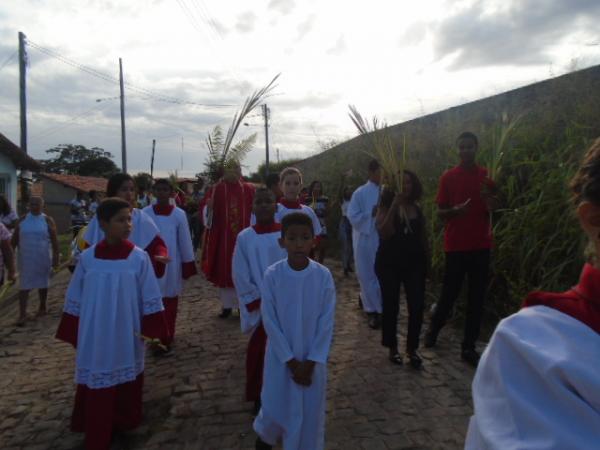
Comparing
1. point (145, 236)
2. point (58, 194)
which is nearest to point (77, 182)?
point (58, 194)

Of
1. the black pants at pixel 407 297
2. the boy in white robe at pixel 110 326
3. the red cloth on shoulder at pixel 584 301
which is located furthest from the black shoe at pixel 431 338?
the red cloth on shoulder at pixel 584 301

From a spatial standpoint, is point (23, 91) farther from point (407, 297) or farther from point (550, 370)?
point (550, 370)

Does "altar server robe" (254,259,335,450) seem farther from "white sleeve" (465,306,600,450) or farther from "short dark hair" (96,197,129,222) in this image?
"white sleeve" (465,306,600,450)

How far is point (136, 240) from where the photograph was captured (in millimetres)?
4684

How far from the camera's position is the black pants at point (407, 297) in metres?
4.74

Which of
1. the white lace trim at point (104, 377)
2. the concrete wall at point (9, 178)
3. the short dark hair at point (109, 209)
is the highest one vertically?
the concrete wall at point (9, 178)

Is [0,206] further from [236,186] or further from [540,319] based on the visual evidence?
[540,319]

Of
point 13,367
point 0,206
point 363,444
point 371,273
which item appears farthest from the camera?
point 0,206

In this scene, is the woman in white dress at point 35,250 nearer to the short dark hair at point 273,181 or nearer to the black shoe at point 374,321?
the short dark hair at point 273,181

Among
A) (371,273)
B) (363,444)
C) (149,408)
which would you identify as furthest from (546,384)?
(371,273)

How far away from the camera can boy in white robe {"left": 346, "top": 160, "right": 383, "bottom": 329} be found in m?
6.38

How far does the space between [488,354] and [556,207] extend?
16.3 ft

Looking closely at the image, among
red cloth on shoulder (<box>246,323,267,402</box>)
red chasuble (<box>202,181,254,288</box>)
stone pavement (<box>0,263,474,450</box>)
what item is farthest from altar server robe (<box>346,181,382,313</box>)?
red cloth on shoulder (<box>246,323,267,402</box>)

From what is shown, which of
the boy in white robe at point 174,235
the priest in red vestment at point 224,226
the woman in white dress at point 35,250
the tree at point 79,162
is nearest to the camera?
the boy in white robe at point 174,235
